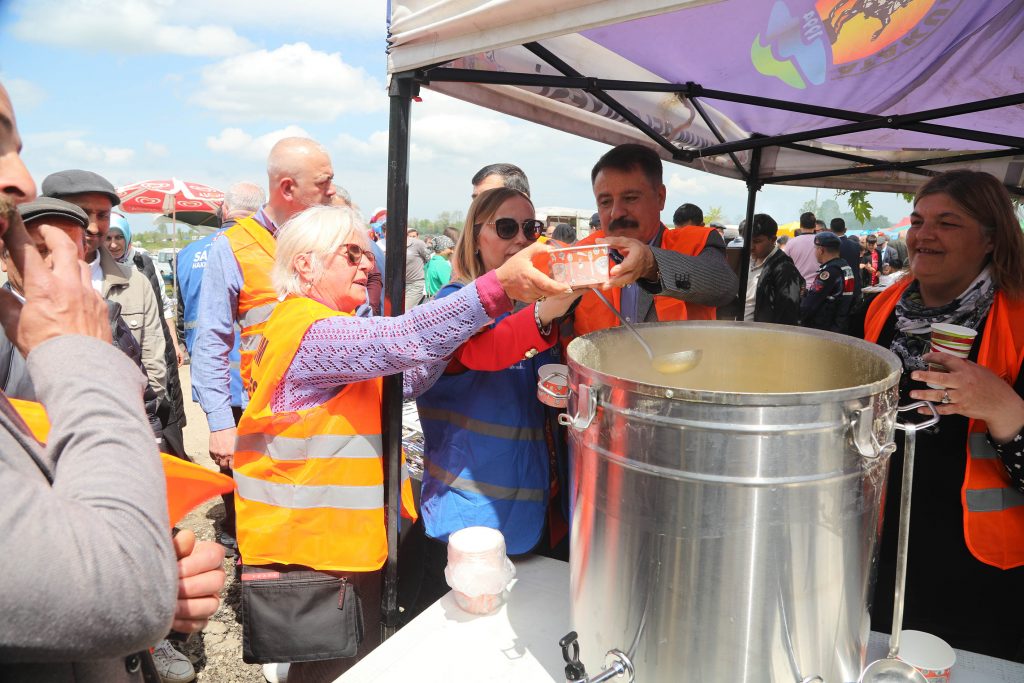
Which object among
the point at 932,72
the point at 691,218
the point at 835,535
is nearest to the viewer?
the point at 835,535

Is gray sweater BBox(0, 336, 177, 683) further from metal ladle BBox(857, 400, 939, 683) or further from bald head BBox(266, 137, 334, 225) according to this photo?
bald head BBox(266, 137, 334, 225)

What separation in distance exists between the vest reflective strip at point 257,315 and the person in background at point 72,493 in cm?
196

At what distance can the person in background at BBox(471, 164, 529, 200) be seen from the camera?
2.90m

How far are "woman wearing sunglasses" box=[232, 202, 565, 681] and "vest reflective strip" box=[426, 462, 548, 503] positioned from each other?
0.70 feet

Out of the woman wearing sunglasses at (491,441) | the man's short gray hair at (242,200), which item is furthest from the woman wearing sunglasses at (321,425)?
the man's short gray hair at (242,200)

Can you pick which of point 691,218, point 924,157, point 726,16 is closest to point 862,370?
point 726,16

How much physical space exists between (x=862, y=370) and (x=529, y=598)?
3.35ft

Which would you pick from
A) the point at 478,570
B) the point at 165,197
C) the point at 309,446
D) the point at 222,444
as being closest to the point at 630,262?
the point at 478,570

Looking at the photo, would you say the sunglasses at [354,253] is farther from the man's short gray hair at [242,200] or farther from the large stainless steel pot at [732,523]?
the man's short gray hair at [242,200]

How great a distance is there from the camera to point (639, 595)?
1000mm

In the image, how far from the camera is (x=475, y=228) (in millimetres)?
2061

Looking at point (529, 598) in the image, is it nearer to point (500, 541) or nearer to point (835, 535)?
point (500, 541)

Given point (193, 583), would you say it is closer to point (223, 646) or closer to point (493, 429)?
point (493, 429)

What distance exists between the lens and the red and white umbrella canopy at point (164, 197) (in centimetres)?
1334
